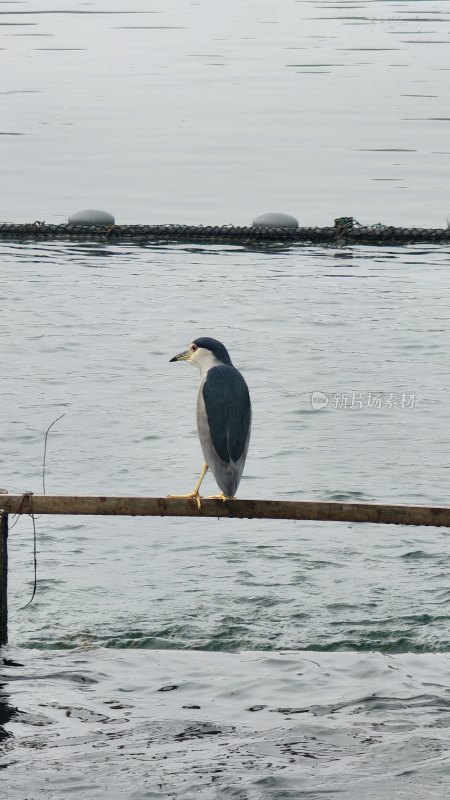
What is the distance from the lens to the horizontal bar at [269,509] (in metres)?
8.13

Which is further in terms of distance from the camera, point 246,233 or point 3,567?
point 246,233

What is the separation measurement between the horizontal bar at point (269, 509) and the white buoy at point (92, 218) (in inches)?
578

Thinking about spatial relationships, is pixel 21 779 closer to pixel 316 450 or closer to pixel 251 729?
pixel 251 729

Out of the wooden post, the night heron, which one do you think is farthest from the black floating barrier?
the wooden post

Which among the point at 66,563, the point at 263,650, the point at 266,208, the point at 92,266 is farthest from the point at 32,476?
the point at 266,208

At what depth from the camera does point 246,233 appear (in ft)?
74.1

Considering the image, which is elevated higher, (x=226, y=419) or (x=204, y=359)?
(x=204, y=359)

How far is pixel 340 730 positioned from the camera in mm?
8039
